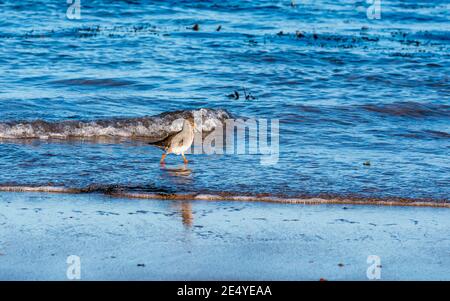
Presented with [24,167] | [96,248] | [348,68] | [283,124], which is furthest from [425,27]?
[96,248]

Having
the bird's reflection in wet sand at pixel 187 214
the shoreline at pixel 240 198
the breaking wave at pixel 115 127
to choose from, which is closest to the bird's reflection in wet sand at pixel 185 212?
the bird's reflection in wet sand at pixel 187 214

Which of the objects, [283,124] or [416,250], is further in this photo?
[283,124]

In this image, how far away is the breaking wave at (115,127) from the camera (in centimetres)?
955

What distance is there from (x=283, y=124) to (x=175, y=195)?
3582 mm

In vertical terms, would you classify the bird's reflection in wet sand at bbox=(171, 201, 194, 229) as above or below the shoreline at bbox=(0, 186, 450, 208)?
below

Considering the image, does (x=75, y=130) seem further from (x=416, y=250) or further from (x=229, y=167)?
(x=416, y=250)

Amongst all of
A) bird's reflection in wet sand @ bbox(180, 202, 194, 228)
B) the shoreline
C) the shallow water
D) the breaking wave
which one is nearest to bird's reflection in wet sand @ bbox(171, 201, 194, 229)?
bird's reflection in wet sand @ bbox(180, 202, 194, 228)

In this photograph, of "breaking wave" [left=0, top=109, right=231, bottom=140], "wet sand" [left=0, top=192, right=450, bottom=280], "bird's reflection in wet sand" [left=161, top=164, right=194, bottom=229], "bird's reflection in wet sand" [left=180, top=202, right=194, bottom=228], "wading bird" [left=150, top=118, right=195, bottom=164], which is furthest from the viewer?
"breaking wave" [left=0, top=109, right=231, bottom=140]

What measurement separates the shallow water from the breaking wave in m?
0.23

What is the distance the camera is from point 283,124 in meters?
10.4

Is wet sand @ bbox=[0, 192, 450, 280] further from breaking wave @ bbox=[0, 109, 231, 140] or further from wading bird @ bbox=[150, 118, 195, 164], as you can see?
breaking wave @ bbox=[0, 109, 231, 140]

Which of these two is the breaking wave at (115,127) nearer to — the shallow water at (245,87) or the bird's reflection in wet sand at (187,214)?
the shallow water at (245,87)

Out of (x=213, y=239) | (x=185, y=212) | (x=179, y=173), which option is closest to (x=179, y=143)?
(x=179, y=173)

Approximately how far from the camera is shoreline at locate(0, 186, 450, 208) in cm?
691
